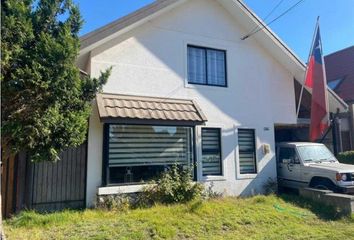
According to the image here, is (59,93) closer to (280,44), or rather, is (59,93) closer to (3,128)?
(3,128)

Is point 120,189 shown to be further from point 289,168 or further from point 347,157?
point 347,157

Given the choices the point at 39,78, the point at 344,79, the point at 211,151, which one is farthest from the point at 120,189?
the point at 344,79

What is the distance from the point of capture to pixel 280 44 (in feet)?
Answer: 42.5

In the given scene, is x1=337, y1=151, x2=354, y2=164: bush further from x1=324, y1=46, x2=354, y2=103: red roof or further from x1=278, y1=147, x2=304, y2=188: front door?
x1=324, y1=46, x2=354, y2=103: red roof

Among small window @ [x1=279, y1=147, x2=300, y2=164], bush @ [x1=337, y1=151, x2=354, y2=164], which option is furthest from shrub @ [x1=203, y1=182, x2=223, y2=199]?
bush @ [x1=337, y1=151, x2=354, y2=164]

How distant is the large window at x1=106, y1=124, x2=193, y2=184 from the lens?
32.6 ft

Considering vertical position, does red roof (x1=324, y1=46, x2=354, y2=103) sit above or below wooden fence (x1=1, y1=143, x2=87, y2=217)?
above

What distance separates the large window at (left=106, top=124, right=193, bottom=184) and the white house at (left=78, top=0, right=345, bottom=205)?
0.10 feet

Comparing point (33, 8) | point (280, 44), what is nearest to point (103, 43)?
point (33, 8)

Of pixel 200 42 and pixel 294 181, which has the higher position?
pixel 200 42

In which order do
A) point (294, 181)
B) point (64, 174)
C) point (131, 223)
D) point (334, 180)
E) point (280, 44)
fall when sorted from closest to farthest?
point (131, 223) → point (64, 174) → point (334, 180) → point (294, 181) → point (280, 44)

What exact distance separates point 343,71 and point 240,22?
457 inches

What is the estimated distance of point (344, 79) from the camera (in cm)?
2047

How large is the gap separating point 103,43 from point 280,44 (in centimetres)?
698
